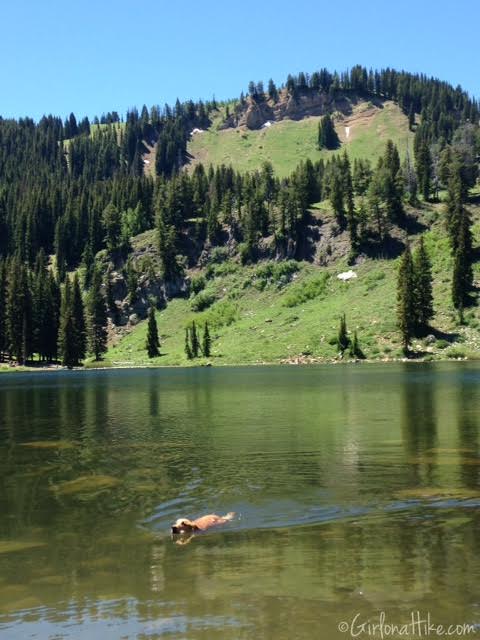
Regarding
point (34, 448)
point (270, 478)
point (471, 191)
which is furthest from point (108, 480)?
point (471, 191)

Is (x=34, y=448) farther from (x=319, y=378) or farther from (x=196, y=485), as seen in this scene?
(x=319, y=378)

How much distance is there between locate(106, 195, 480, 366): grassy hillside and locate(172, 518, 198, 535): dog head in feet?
359

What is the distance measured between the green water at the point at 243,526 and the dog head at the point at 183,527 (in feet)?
1.38

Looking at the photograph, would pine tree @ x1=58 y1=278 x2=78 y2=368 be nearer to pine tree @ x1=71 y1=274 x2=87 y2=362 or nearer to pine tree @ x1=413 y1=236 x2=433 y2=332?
pine tree @ x1=71 y1=274 x2=87 y2=362

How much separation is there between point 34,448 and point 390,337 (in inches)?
4251

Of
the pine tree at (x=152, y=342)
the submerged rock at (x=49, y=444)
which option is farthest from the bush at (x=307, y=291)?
the submerged rock at (x=49, y=444)

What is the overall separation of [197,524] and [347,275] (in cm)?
16058

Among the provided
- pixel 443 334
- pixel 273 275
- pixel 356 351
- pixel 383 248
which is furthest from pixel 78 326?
pixel 443 334

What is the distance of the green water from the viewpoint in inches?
518

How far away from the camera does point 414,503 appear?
21.8 m

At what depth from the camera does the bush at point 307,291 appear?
174 metres

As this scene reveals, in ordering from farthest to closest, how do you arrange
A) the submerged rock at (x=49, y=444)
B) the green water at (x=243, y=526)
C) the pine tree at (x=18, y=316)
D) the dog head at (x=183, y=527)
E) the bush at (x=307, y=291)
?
the bush at (x=307, y=291) → the pine tree at (x=18, y=316) → the submerged rock at (x=49, y=444) → the dog head at (x=183, y=527) → the green water at (x=243, y=526)

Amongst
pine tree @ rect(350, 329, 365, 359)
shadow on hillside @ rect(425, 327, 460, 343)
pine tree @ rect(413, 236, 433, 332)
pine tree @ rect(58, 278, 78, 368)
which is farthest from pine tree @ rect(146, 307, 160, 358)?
shadow on hillside @ rect(425, 327, 460, 343)

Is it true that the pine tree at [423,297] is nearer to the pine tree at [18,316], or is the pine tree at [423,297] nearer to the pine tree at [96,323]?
the pine tree at [96,323]
